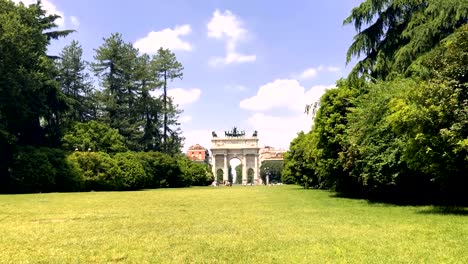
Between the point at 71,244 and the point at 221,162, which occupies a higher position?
the point at 221,162

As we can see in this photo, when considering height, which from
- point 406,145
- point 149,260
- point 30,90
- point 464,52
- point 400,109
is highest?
point 30,90

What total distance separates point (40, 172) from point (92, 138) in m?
12.0

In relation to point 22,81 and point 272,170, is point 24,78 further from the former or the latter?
point 272,170

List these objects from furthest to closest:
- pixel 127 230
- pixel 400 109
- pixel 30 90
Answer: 1. pixel 30 90
2. pixel 400 109
3. pixel 127 230

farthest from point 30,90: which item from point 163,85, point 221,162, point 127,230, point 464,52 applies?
point 221,162

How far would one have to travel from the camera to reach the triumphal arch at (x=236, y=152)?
346 feet

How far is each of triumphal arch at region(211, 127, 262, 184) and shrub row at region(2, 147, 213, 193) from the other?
49215 mm

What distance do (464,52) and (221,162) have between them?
93470 mm

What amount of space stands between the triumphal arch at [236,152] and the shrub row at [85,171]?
4922 cm

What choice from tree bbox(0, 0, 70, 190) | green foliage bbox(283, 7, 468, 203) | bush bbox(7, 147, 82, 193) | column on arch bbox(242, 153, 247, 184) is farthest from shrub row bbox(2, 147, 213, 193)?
column on arch bbox(242, 153, 247, 184)

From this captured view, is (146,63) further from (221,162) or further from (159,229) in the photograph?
(159,229)

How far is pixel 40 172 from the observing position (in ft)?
114

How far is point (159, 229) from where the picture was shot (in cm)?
1092

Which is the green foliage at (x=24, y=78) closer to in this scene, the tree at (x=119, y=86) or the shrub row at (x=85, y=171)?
the shrub row at (x=85, y=171)
